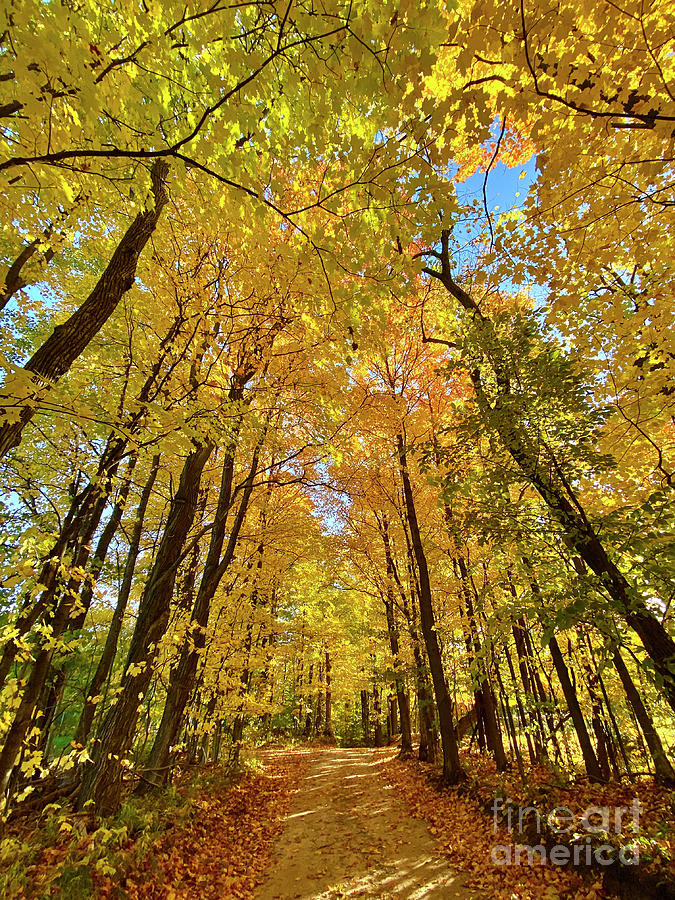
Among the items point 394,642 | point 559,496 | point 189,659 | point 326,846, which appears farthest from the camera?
point 394,642

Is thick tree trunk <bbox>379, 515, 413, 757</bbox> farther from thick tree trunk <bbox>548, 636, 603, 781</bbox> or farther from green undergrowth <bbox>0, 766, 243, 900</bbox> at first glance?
green undergrowth <bbox>0, 766, 243, 900</bbox>

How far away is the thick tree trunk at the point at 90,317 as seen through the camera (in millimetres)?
2567

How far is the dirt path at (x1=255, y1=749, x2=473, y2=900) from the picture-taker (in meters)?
4.00

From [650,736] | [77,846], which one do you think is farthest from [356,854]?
[650,736]

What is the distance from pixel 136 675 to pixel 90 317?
3838 millimetres

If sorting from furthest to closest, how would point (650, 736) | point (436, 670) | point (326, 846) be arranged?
point (436, 670) → point (650, 736) → point (326, 846)

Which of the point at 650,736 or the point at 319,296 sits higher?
the point at 319,296

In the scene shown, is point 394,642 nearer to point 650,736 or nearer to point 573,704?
point 573,704

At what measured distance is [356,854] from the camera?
15.9 ft

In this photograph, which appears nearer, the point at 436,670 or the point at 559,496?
the point at 559,496

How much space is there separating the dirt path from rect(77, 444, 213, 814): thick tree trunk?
82.7 inches

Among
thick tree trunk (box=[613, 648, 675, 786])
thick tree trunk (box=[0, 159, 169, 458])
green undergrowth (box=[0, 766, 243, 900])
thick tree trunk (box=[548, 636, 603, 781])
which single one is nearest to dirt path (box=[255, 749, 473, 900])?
green undergrowth (box=[0, 766, 243, 900])

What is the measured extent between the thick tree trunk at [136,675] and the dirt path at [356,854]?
210cm

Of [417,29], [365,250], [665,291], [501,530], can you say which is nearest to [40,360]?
[365,250]
